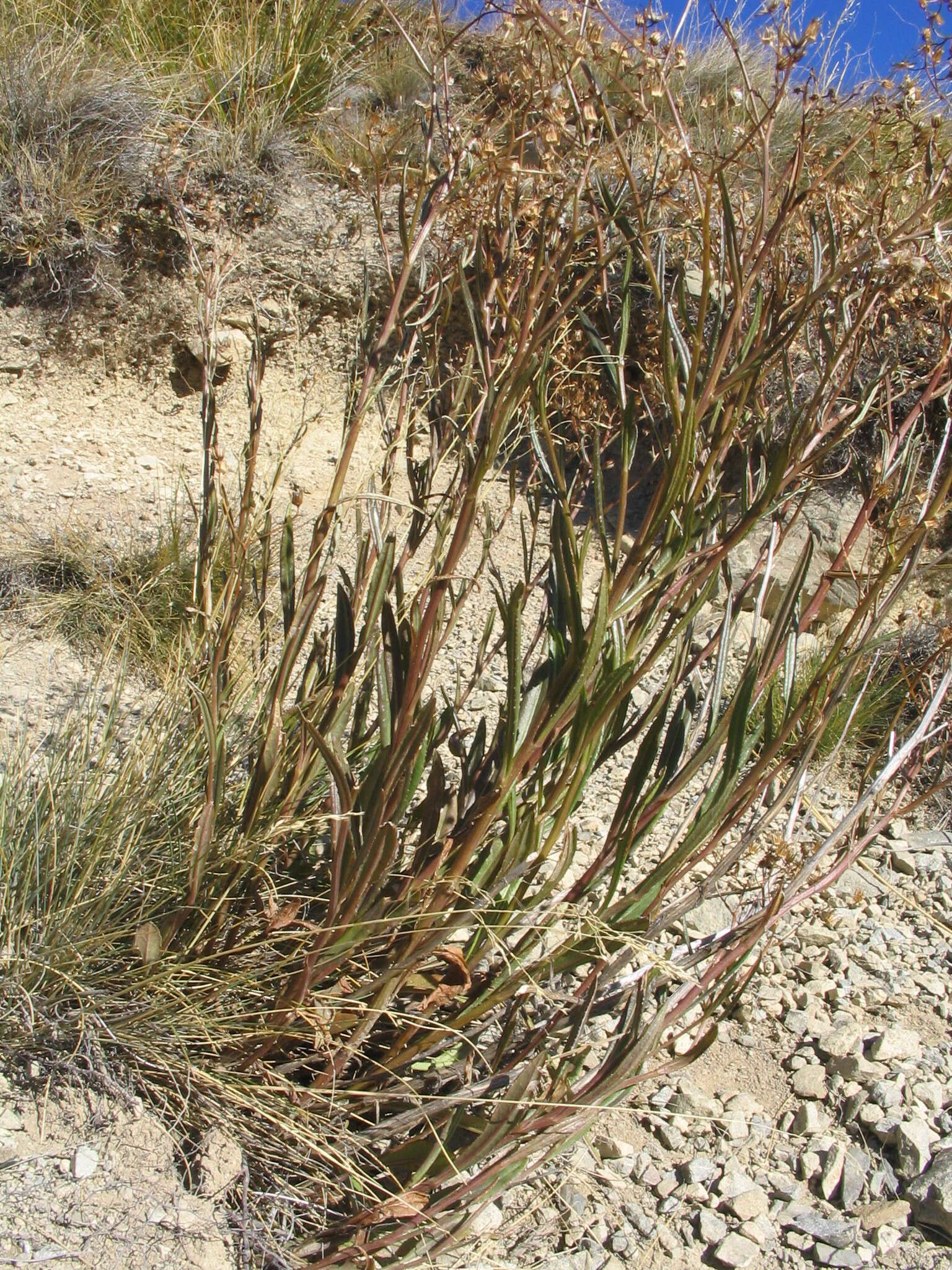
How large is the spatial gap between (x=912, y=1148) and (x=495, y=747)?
3.68 ft

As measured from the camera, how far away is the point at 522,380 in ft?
3.84

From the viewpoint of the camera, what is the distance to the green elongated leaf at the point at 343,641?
1.62m

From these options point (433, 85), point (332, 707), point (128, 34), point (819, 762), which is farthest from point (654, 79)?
point (128, 34)

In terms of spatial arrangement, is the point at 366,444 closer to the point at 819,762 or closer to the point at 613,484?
the point at 613,484

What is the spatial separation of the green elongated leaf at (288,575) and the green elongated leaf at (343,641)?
87mm

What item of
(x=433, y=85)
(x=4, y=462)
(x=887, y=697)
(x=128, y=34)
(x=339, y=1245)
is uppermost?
(x=128, y=34)

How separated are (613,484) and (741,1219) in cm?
307

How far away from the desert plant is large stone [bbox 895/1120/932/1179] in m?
0.48

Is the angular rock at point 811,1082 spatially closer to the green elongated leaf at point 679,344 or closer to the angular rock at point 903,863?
the angular rock at point 903,863

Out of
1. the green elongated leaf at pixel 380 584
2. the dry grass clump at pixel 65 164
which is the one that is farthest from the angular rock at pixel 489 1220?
the dry grass clump at pixel 65 164

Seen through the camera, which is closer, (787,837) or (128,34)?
(787,837)

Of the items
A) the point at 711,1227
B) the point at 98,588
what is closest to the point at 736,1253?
the point at 711,1227

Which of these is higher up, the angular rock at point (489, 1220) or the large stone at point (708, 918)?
the large stone at point (708, 918)

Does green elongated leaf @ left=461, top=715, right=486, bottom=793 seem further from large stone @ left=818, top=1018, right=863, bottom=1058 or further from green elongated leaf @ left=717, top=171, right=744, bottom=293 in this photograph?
large stone @ left=818, top=1018, right=863, bottom=1058
